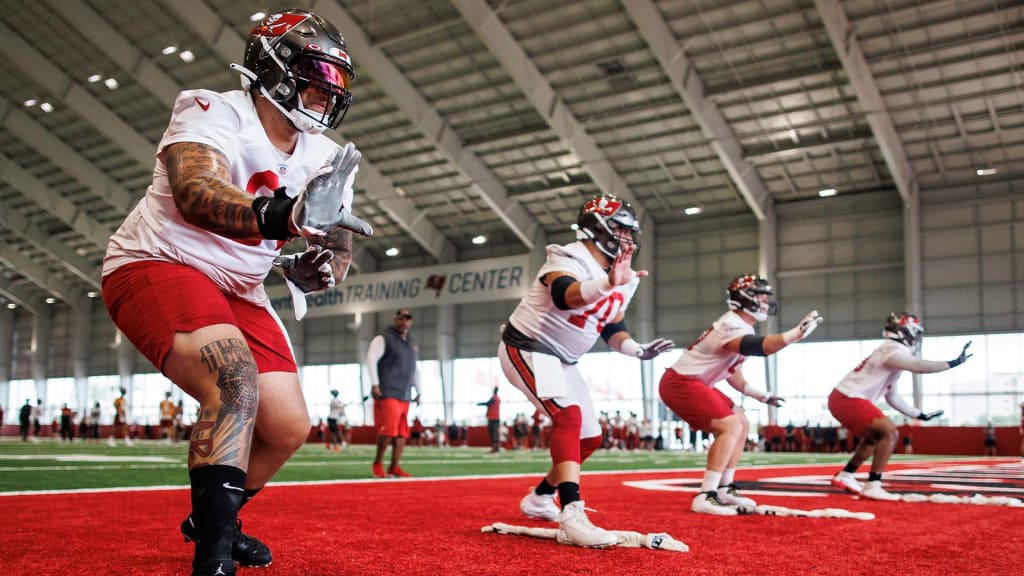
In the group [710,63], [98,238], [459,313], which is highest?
[710,63]

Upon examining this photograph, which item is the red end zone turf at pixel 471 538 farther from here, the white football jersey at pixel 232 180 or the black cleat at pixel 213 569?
Answer: the white football jersey at pixel 232 180

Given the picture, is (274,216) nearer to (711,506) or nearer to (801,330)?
(801,330)

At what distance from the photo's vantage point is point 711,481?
7461mm

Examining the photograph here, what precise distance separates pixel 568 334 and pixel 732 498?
238cm

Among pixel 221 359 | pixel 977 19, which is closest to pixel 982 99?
pixel 977 19

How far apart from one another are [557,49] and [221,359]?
2838 cm

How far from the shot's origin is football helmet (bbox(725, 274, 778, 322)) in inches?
328

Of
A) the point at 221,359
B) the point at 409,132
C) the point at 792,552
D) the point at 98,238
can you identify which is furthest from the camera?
the point at 98,238

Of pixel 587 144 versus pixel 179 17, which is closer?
pixel 179 17

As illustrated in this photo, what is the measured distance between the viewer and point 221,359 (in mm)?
→ 2980

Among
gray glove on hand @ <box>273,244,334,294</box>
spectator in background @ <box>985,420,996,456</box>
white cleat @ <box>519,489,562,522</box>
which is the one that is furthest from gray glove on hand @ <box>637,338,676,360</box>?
spectator in background @ <box>985,420,996,456</box>

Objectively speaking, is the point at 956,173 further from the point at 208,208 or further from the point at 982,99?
the point at 208,208

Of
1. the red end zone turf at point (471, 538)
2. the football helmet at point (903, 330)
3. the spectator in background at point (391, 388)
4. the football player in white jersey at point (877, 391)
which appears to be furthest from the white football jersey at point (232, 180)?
the spectator in background at point (391, 388)

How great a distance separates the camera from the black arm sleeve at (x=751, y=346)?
735 centimetres
